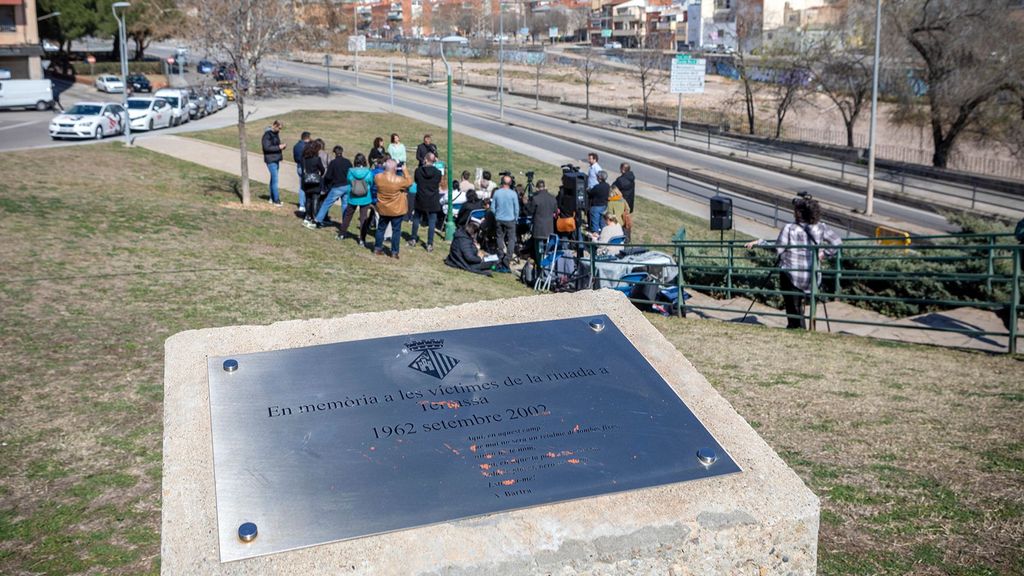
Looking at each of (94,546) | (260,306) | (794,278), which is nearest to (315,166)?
(260,306)

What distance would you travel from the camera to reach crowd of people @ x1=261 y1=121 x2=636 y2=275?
45.9 feet

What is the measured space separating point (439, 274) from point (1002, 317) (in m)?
7.26

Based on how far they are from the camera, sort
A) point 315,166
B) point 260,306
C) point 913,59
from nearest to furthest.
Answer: point 260,306 → point 315,166 → point 913,59

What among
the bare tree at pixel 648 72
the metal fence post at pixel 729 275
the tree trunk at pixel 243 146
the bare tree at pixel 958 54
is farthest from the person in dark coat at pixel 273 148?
the bare tree at pixel 648 72

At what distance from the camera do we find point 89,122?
30.5m

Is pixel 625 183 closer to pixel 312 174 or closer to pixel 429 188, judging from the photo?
pixel 429 188

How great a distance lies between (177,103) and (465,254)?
2690cm

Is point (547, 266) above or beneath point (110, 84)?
beneath

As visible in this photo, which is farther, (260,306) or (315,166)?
(315,166)

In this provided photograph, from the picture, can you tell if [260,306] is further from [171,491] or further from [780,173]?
[780,173]

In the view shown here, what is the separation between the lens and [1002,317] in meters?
11.0

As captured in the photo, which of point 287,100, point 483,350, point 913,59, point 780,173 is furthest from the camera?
point 287,100

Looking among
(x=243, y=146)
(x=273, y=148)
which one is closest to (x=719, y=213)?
(x=273, y=148)

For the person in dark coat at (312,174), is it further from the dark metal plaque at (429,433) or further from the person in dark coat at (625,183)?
the dark metal plaque at (429,433)
